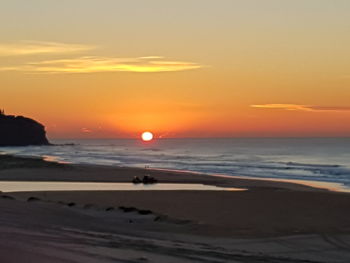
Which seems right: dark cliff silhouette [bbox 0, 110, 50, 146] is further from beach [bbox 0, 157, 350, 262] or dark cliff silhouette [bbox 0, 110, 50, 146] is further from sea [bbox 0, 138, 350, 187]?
beach [bbox 0, 157, 350, 262]

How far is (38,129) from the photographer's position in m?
193

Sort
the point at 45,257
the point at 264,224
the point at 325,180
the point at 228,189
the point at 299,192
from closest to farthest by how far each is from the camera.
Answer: the point at 45,257, the point at 264,224, the point at 299,192, the point at 228,189, the point at 325,180

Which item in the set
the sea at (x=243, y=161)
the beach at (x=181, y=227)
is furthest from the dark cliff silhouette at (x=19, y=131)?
the beach at (x=181, y=227)

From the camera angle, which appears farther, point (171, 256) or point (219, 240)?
point (219, 240)

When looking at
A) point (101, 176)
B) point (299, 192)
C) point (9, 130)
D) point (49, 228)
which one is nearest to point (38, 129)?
point (9, 130)

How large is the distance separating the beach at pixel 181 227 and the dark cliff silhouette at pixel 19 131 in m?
164

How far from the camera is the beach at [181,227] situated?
9.90 m

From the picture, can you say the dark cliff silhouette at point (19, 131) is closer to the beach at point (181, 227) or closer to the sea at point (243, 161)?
the sea at point (243, 161)

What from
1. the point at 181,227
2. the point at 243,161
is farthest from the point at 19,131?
the point at 181,227

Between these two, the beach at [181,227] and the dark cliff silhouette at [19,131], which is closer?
the beach at [181,227]

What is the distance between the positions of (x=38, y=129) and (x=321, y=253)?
188 meters

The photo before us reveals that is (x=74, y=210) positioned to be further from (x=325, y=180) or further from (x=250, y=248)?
(x=325, y=180)

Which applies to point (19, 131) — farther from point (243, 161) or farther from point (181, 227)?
point (181, 227)

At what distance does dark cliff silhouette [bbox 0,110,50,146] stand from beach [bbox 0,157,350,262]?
16384 centimetres
